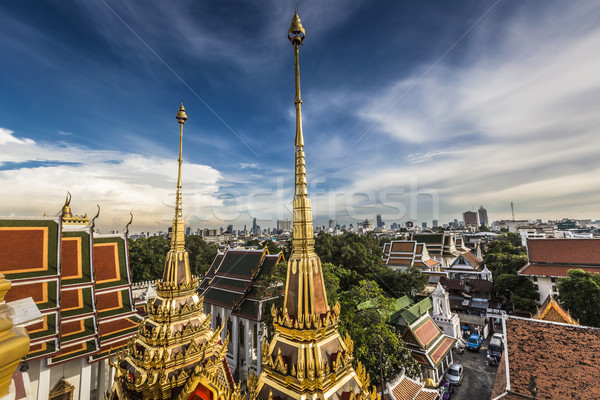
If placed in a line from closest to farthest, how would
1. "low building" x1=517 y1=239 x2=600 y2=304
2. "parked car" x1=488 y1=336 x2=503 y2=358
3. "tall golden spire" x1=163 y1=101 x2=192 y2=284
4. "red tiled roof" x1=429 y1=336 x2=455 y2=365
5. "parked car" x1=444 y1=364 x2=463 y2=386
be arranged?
"tall golden spire" x1=163 y1=101 x2=192 y2=284
"red tiled roof" x1=429 y1=336 x2=455 y2=365
"parked car" x1=444 y1=364 x2=463 y2=386
"parked car" x1=488 y1=336 x2=503 y2=358
"low building" x1=517 y1=239 x2=600 y2=304

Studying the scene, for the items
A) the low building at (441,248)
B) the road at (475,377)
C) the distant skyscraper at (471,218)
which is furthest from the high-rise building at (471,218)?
the road at (475,377)

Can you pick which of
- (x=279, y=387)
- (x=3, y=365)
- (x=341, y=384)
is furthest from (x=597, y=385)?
(x=3, y=365)

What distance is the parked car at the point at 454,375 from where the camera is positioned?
661 inches

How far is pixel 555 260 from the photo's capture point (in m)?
27.8

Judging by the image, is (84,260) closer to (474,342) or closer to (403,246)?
(474,342)

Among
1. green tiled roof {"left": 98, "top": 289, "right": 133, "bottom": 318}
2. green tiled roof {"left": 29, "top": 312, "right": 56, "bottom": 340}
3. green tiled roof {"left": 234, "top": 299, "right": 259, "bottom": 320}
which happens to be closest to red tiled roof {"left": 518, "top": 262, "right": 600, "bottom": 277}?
green tiled roof {"left": 234, "top": 299, "right": 259, "bottom": 320}

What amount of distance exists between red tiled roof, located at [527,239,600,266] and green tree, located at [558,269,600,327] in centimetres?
880

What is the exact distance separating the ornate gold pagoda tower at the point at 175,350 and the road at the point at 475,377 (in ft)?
55.4

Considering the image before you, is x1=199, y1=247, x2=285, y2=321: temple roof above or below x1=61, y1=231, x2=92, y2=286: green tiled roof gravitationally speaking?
below

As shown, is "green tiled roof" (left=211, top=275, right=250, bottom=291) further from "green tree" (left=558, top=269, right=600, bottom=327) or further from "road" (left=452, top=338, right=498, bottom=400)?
"green tree" (left=558, top=269, right=600, bottom=327)

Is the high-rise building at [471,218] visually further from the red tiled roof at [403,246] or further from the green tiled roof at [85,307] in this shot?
the green tiled roof at [85,307]

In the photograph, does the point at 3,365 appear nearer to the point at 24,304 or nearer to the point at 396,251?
the point at 24,304

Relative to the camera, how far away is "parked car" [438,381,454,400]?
49.6 ft

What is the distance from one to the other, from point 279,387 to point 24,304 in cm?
296
